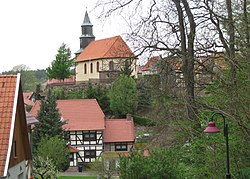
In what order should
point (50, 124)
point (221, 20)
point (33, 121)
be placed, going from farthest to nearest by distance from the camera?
point (50, 124) → point (33, 121) → point (221, 20)

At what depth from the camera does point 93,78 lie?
78625 millimetres

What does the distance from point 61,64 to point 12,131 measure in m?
56.2

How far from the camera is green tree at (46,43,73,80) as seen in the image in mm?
69500

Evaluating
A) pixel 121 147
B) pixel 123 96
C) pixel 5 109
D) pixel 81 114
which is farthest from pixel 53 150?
pixel 123 96

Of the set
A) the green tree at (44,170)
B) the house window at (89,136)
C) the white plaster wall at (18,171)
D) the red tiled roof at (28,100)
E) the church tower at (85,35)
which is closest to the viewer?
the white plaster wall at (18,171)

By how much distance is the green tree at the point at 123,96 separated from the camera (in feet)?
194

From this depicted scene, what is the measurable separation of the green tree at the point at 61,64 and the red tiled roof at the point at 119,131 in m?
20.2

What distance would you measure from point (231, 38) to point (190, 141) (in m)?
2.86

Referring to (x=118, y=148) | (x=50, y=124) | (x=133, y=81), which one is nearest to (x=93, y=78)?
(x=133, y=81)

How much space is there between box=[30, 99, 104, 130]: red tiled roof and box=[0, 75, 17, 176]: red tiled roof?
112 feet

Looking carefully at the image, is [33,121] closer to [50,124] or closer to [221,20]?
[221,20]

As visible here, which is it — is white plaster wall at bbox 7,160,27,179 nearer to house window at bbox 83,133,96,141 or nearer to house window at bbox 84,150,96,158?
house window at bbox 84,150,96,158

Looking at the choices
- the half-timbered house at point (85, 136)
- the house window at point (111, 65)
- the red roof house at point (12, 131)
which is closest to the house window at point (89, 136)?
the half-timbered house at point (85, 136)

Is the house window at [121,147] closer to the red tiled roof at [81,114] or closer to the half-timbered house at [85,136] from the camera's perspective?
the half-timbered house at [85,136]
